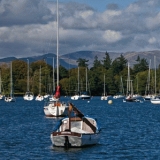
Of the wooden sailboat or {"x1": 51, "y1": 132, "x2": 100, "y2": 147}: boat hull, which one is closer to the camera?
{"x1": 51, "y1": 132, "x2": 100, "y2": 147}: boat hull

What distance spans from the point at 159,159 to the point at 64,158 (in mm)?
7343

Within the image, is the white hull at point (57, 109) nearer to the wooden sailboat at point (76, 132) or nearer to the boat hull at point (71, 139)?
the wooden sailboat at point (76, 132)

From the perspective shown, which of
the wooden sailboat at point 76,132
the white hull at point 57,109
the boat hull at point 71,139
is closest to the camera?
the boat hull at point 71,139

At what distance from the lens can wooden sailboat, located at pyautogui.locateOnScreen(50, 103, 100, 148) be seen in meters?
52.2

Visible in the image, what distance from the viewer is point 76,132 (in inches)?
2117

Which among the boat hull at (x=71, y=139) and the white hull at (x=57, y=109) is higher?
the white hull at (x=57, y=109)

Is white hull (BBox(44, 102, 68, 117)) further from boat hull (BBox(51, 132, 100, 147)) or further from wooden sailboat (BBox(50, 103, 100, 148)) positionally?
boat hull (BBox(51, 132, 100, 147))

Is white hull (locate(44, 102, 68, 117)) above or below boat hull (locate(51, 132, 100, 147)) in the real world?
above

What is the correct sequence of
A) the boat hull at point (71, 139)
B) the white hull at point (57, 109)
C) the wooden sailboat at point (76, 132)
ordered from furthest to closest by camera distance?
the white hull at point (57, 109) < the wooden sailboat at point (76, 132) < the boat hull at point (71, 139)

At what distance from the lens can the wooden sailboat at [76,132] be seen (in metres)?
52.2

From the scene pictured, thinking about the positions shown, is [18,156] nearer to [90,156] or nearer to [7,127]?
[90,156]

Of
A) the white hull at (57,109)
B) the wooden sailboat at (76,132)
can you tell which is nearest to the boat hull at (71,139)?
the wooden sailboat at (76,132)

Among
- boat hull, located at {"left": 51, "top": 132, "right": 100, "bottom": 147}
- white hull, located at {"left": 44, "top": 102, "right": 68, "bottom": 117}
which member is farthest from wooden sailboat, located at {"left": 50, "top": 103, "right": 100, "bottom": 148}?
white hull, located at {"left": 44, "top": 102, "right": 68, "bottom": 117}

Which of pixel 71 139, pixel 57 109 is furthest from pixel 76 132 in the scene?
pixel 57 109
